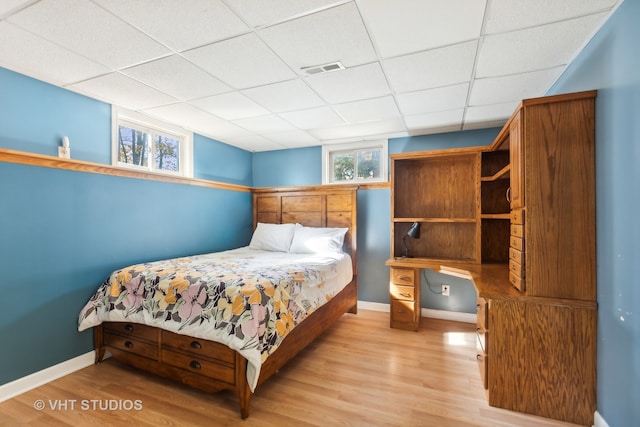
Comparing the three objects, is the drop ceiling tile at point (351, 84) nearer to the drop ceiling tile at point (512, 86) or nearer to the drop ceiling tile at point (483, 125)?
the drop ceiling tile at point (512, 86)

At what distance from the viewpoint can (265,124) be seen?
341 centimetres

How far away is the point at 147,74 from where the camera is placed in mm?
2234

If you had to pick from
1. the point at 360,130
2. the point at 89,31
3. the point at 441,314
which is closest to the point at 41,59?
the point at 89,31

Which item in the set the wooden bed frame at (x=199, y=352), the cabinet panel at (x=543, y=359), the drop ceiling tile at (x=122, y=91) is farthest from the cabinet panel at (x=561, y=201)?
the drop ceiling tile at (x=122, y=91)

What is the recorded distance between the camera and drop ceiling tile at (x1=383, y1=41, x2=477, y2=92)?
1.95 meters

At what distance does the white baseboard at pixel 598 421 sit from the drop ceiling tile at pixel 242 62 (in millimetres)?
2915

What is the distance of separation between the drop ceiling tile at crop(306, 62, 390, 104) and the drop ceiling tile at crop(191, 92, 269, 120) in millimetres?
708

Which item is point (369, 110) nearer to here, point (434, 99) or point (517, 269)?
point (434, 99)

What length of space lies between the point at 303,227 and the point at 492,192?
7.53 feet

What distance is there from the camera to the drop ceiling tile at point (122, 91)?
2341 millimetres

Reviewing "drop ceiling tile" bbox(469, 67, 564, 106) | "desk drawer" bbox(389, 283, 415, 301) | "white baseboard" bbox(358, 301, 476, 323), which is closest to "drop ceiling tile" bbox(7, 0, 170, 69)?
"drop ceiling tile" bbox(469, 67, 564, 106)

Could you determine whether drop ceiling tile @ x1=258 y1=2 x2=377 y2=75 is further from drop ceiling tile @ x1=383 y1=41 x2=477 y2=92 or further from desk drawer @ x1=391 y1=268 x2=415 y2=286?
desk drawer @ x1=391 y1=268 x2=415 y2=286

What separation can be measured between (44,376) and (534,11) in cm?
407

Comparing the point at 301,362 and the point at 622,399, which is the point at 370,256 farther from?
the point at 622,399
